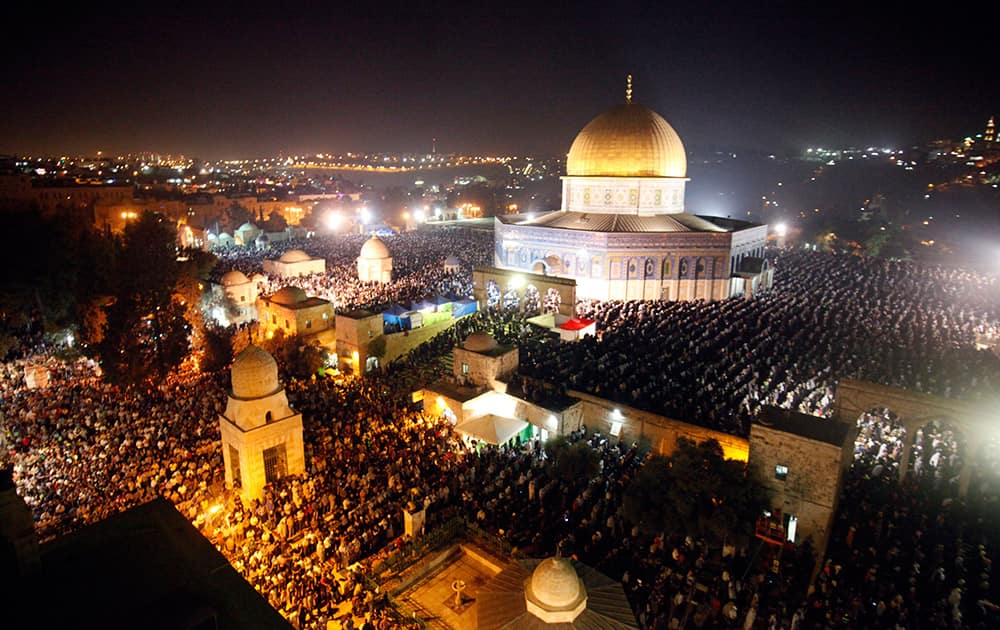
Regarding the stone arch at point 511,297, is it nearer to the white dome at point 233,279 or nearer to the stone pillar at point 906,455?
the white dome at point 233,279

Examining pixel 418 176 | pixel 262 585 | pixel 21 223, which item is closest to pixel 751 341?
pixel 262 585

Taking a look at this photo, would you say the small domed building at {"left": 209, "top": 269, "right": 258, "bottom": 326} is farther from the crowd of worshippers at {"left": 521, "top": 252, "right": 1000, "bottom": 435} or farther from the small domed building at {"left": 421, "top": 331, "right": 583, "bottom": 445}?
the crowd of worshippers at {"left": 521, "top": 252, "right": 1000, "bottom": 435}

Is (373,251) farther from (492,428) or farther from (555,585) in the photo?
(555,585)

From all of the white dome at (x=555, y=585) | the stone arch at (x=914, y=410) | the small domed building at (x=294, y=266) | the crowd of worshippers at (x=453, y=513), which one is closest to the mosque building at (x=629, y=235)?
the small domed building at (x=294, y=266)

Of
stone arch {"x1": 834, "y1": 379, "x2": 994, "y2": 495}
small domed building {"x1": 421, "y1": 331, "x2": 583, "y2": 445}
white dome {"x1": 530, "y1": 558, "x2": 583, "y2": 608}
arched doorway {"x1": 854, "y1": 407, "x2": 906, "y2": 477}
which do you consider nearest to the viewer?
white dome {"x1": 530, "y1": 558, "x2": 583, "y2": 608}

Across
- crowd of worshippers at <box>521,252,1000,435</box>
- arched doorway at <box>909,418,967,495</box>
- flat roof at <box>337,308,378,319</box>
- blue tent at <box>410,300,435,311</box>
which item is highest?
flat roof at <box>337,308,378,319</box>

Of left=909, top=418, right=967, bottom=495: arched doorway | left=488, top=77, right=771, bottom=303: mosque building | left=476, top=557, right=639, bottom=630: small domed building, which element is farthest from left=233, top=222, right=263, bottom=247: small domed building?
left=476, top=557, right=639, bottom=630: small domed building

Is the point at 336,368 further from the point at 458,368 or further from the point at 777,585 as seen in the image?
the point at 777,585

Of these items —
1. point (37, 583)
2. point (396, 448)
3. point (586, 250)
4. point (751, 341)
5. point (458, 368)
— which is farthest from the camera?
point (586, 250)
